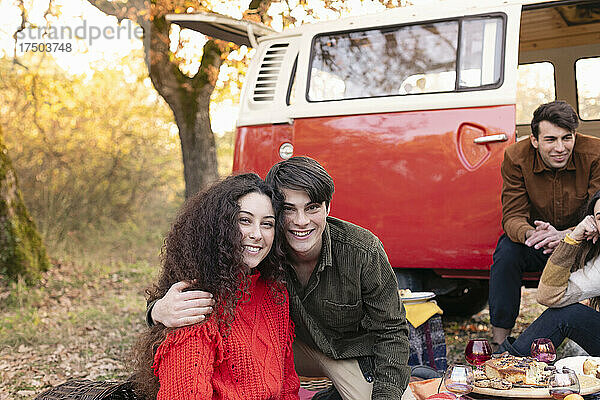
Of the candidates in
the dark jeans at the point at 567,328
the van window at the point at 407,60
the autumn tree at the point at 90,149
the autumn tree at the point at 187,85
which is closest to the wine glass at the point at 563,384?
the dark jeans at the point at 567,328

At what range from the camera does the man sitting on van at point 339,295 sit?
2.40 meters

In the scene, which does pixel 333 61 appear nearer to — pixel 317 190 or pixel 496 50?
pixel 496 50

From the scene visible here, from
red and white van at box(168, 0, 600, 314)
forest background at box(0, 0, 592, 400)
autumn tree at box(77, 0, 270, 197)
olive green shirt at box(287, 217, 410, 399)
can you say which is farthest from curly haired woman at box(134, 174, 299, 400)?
autumn tree at box(77, 0, 270, 197)

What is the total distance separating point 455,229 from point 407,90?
0.92 meters

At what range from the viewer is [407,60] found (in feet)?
14.1

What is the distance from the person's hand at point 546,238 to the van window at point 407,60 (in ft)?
3.09

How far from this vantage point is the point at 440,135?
4.07 meters

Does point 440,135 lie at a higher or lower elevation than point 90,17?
lower

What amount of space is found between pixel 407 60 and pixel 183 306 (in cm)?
273

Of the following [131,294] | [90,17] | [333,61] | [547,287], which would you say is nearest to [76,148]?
[90,17]

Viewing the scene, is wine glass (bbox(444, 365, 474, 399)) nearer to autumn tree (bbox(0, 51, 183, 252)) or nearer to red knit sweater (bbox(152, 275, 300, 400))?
red knit sweater (bbox(152, 275, 300, 400))

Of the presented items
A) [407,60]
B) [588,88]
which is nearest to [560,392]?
[407,60]

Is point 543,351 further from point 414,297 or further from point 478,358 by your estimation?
point 414,297

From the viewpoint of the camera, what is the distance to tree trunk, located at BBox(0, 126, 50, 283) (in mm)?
7066
